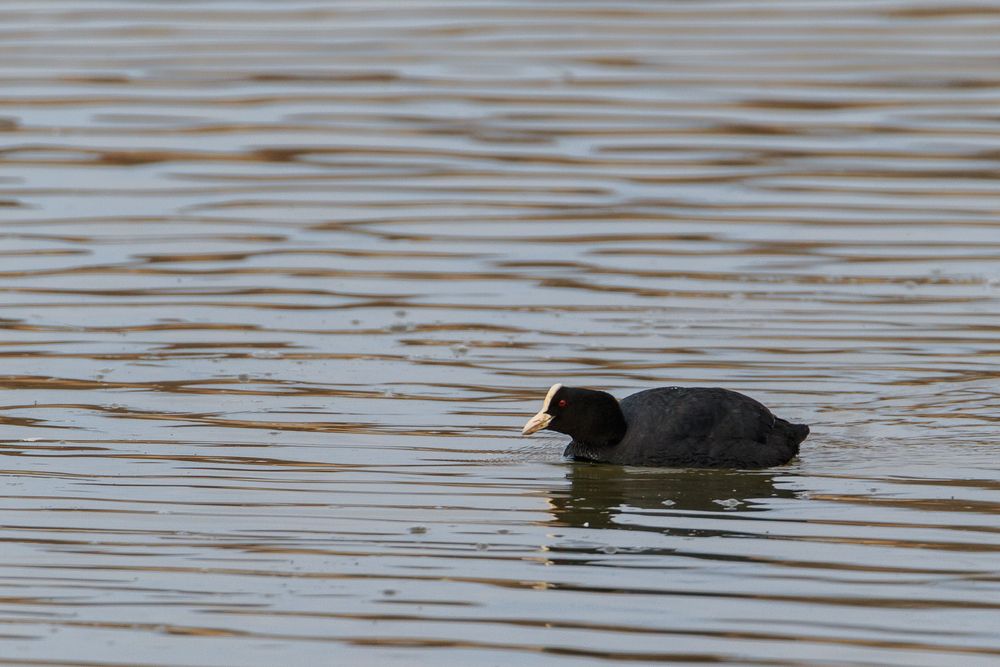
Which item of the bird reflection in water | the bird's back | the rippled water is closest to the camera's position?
the rippled water

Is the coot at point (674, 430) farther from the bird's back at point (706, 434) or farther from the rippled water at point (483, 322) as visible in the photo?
the rippled water at point (483, 322)

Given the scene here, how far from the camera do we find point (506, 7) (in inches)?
950

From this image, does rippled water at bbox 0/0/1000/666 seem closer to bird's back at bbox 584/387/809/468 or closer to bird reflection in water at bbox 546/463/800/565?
bird reflection in water at bbox 546/463/800/565

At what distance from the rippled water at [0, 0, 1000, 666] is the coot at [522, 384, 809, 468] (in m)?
0.17

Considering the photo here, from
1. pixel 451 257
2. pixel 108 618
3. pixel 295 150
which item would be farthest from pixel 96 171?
pixel 108 618

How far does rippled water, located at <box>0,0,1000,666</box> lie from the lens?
28.1ft

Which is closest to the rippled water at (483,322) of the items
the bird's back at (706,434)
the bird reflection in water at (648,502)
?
the bird reflection in water at (648,502)

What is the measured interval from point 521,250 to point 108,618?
26.8 ft

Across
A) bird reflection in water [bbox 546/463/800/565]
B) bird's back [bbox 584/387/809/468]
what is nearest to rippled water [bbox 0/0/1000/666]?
bird reflection in water [bbox 546/463/800/565]

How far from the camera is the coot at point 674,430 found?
11.2 meters

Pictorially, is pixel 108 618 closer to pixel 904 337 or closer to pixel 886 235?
pixel 904 337

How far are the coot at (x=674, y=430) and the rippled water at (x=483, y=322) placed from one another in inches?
6.8

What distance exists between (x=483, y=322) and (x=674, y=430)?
3.31 m

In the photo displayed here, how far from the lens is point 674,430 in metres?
11.2
